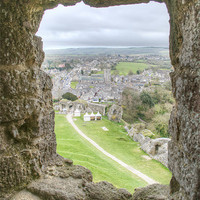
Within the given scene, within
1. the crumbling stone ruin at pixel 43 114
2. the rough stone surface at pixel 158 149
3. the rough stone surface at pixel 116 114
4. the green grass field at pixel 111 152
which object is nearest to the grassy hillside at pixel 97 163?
the green grass field at pixel 111 152

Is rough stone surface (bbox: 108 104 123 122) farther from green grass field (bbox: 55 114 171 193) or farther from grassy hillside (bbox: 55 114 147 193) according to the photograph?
grassy hillside (bbox: 55 114 147 193)

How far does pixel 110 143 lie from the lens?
16.7 m

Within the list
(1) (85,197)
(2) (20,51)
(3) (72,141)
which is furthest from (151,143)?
(2) (20,51)

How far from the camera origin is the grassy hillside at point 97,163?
8562mm

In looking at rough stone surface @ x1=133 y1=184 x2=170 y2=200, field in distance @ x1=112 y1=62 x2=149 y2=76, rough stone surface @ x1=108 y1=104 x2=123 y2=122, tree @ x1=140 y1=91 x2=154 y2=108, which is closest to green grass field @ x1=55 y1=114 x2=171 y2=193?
rough stone surface @ x1=108 y1=104 x2=123 y2=122

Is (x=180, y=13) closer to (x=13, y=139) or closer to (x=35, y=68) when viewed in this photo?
(x=35, y=68)

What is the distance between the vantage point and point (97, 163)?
11.0 meters

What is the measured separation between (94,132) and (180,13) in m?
17.8

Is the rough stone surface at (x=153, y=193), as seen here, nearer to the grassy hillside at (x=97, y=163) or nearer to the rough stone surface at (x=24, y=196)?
the rough stone surface at (x=24, y=196)

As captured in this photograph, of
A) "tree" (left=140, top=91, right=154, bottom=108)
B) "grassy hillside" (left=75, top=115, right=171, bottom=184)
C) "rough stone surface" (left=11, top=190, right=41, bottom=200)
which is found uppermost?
"rough stone surface" (left=11, top=190, right=41, bottom=200)

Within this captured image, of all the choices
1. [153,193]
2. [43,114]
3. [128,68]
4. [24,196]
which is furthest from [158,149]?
[128,68]

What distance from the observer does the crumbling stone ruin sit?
2.44 metres

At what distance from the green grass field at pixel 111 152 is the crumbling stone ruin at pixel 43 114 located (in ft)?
13.9

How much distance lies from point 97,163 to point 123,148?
510 cm
